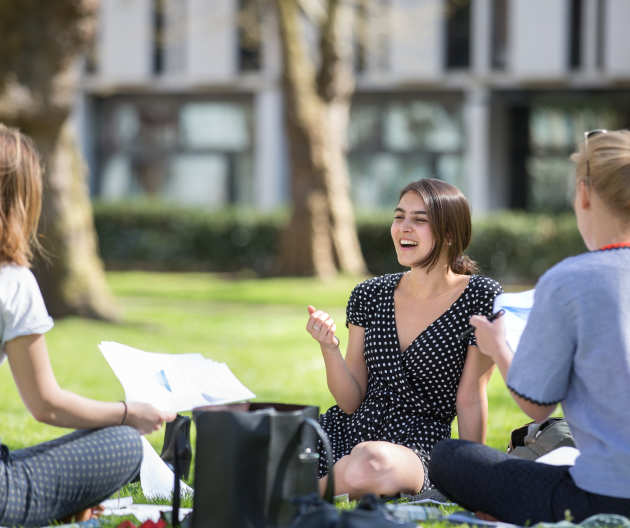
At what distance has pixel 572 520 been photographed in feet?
10.2

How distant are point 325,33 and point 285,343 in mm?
7364

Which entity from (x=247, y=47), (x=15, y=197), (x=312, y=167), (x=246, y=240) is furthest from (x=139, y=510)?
(x=247, y=47)

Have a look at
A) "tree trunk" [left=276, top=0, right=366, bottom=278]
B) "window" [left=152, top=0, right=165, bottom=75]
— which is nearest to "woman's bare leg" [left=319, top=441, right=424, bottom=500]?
"tree trunk" [left=276, top=0, right=366, bottom=278]

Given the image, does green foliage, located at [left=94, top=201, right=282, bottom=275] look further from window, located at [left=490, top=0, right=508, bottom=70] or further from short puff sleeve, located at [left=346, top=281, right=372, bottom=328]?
short puff sleeve, located at [left=346, top=281, right=372, bottom=328]

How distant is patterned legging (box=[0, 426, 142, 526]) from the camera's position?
10.2ft

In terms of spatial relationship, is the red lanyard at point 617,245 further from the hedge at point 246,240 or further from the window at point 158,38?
the window at point 158,38

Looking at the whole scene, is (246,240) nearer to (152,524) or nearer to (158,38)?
(158,38)

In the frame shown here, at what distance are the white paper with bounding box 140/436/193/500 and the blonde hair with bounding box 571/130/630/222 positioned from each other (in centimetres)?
201

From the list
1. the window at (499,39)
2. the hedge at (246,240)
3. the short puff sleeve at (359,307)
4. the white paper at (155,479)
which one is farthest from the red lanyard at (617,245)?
the window at (499,39)

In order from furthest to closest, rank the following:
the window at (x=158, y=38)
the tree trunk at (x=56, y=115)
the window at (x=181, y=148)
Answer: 1. the window at (x=158, y=38)
2. the window at (x=181, y=148)
3. the tree trunk at (x=56, y=115)

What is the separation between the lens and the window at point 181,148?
1005 inches

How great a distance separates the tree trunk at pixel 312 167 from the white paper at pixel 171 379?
12944mm

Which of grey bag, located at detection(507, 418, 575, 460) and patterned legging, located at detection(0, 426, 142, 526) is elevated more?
patterned legging, located at detection(0, 426, 142, 526)

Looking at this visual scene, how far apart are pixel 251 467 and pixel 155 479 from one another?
1.05 m
